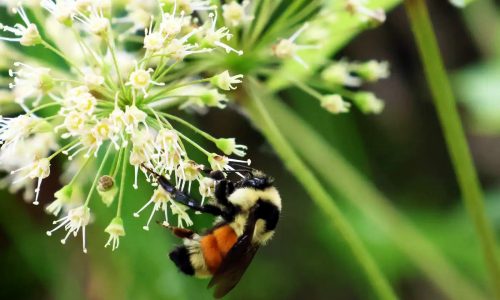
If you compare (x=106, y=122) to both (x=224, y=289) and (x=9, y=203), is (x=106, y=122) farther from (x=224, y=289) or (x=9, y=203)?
(x=9, y=203)

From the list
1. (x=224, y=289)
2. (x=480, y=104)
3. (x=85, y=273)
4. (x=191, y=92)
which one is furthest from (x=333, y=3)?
(x=85, y=273)

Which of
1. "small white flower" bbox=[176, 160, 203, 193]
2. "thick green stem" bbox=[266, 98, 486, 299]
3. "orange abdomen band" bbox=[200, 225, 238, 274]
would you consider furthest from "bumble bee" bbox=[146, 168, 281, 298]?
"thick green stem" bbox=[266, 98, 486, 299]

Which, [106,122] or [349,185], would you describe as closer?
[106,122]

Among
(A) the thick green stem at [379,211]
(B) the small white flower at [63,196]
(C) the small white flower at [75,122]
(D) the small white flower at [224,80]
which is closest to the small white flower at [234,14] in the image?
(D) the small white flower at [224,80]

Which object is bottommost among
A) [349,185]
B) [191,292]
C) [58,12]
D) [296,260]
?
[296,260]

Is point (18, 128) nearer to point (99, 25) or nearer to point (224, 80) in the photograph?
point (99, 25)
